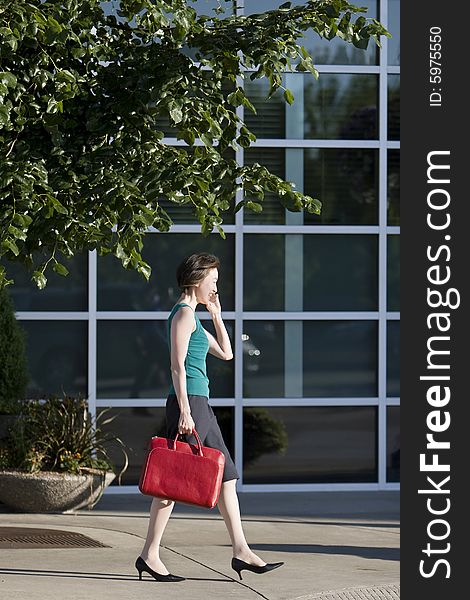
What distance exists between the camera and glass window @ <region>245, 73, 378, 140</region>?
11555mm

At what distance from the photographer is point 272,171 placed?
11.5 metres

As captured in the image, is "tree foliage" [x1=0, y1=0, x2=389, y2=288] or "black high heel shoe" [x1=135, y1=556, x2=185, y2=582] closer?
"tree foliage" [x1=0, y1=0, x2=389, y2=288]

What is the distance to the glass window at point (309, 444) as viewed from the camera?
11422mm

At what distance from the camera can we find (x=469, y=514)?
6.07 meters

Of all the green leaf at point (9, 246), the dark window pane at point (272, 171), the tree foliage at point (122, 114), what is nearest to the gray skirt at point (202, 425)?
the tree foliage at point (122, 114)

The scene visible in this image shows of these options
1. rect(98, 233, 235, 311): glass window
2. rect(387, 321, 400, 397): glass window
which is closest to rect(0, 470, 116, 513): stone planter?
rect(98, 233, 235, 311): glass window

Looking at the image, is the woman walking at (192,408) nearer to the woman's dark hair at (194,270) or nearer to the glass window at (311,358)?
the woman's dark hair at (194,270)

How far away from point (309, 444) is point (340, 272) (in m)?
1.60

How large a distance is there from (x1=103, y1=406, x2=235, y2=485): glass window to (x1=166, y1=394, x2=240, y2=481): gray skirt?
3.89 meters

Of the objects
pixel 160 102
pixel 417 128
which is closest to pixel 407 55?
pixel 417 128

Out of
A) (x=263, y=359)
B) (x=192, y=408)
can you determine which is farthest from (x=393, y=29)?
(x=192, y=408)

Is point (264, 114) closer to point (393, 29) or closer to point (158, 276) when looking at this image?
point (393, 29)

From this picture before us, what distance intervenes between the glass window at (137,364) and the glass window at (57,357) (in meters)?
0.16

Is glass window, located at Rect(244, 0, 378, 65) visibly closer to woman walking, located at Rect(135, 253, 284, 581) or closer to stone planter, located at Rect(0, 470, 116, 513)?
stone planter, located at Rect(0, 470, 116, 513)
